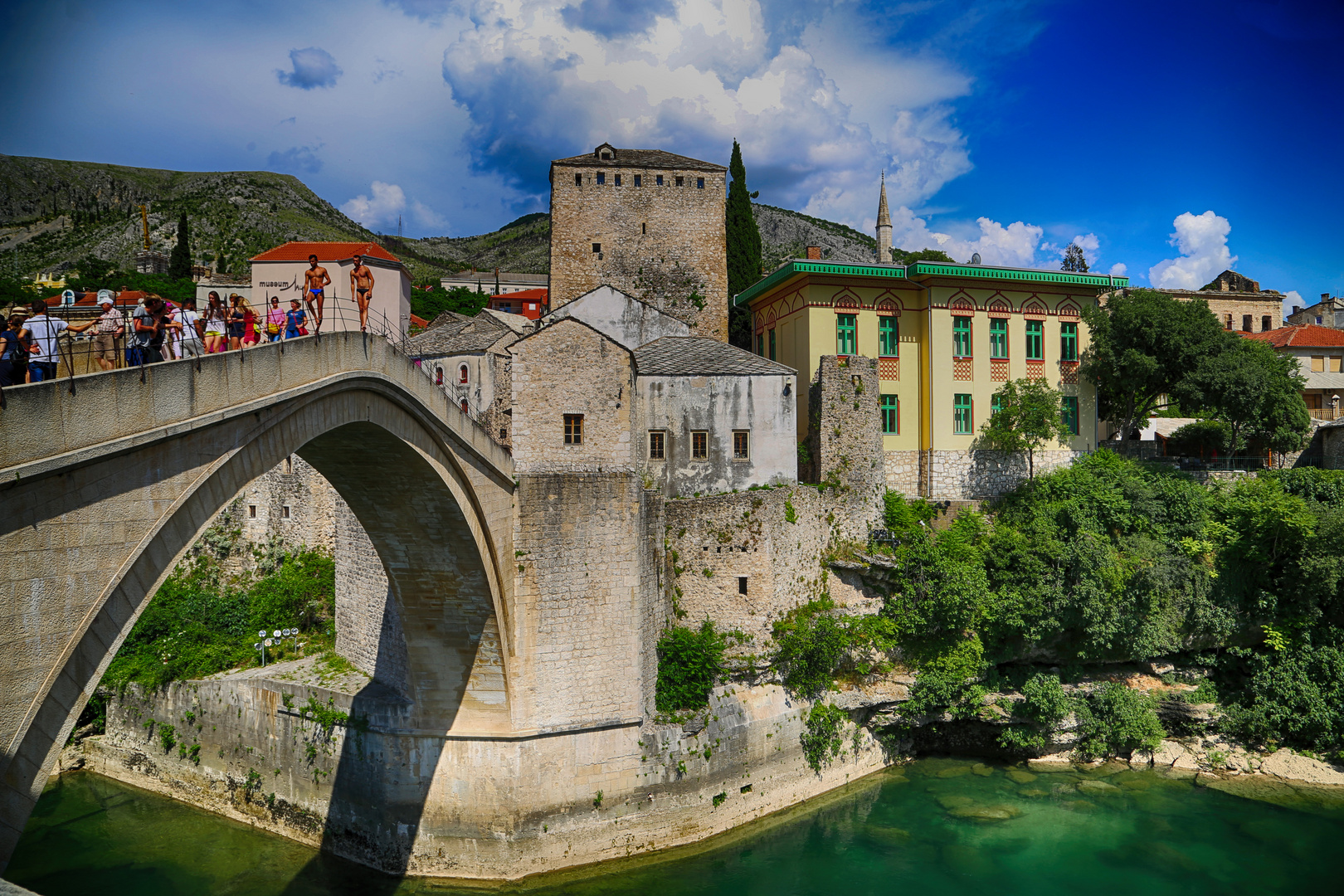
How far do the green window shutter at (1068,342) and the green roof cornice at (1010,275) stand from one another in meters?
1.41

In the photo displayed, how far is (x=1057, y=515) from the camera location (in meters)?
23.1

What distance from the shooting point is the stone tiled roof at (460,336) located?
23.3 m

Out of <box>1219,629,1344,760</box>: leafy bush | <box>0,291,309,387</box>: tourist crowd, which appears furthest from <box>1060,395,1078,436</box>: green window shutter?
<box>0,291,309,387</box>: tourist crowd

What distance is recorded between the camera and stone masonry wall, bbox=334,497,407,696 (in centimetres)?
1820

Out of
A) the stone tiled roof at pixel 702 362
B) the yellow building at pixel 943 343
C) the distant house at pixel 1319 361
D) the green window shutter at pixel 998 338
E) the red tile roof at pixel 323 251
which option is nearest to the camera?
the stone tiled roof at pixel 702 362

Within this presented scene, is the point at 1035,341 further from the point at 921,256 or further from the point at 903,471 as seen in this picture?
the point at 921,256

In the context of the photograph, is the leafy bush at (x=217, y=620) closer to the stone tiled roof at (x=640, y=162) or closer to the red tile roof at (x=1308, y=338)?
the stone tiled roof at (x=640, y=162)

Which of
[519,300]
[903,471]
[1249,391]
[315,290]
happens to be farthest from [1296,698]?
[519,300]

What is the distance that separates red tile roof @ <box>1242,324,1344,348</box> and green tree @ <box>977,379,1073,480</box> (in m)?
18.5

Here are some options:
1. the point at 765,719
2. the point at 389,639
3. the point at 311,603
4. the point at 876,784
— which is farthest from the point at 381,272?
the point at 876,784

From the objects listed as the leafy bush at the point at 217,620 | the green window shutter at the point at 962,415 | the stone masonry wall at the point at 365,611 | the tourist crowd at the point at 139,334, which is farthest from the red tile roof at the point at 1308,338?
the tourist crowd at the point at 139,334

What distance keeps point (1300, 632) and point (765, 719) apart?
15.8 metres

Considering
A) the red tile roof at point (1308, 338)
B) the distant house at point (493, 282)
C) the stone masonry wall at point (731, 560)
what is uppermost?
the distant house at point (493, 282)

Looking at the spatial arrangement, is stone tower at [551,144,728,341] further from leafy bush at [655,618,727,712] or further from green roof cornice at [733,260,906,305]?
leafy bush at [655,618,727,712]
